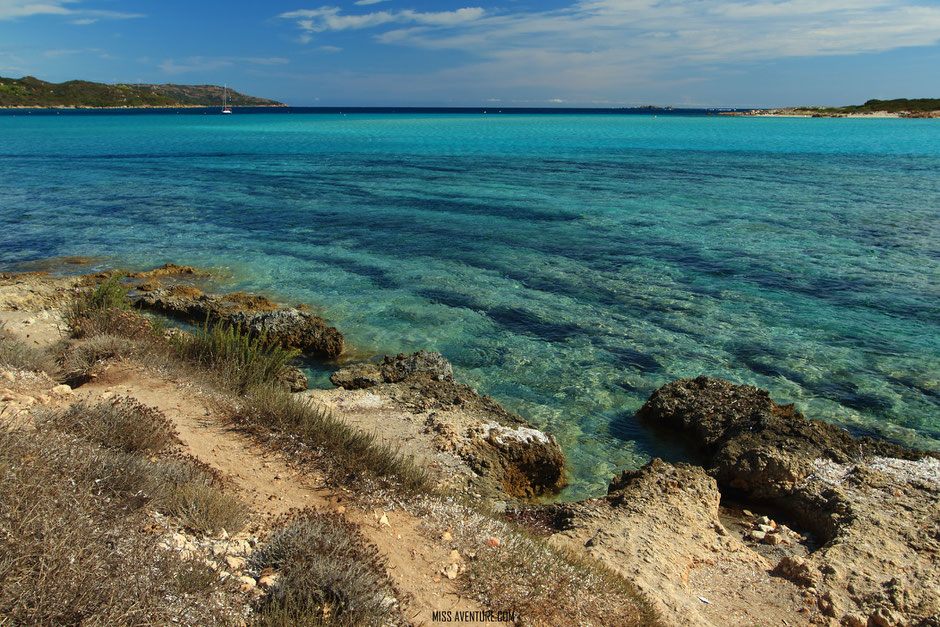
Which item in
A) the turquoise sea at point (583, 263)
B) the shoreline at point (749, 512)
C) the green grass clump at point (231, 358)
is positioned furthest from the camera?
the turquoise sea at point (583, 263)

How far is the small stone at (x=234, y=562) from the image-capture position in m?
3.67

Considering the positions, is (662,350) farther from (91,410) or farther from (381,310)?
(91,410)

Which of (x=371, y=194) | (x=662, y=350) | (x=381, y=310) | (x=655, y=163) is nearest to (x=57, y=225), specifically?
(x=371, y=194)

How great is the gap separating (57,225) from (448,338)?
1679cm

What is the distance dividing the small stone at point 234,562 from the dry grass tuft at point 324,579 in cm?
6

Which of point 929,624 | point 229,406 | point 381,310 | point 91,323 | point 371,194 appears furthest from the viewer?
point 371,194

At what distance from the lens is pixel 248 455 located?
520cm

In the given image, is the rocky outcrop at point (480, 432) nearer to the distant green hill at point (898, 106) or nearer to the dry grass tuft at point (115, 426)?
the dry grass tuft at point (115, 426)

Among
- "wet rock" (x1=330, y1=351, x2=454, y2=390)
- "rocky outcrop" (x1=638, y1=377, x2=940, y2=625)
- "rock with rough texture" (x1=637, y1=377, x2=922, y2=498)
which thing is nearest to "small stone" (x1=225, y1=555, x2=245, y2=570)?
"rocky outcrop" (x1=638, y1=377, x2=940, y2=625)

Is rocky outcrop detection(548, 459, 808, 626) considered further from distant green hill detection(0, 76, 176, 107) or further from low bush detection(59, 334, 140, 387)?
distant green hill detection(0, 76, 176, 107)

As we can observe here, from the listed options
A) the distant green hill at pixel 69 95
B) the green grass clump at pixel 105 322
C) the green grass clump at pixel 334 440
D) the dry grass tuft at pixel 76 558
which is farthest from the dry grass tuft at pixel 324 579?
the distant green hill at pixel 69 95

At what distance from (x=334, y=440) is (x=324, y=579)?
1994 mm

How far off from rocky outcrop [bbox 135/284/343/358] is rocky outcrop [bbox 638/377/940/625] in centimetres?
554

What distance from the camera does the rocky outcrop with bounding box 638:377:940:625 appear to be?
4695mm
